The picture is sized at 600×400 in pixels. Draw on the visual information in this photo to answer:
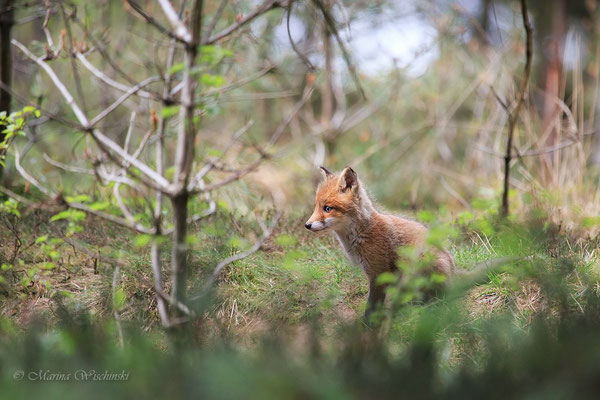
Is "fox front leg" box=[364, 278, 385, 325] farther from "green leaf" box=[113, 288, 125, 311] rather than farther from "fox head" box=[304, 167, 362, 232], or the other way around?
"green leaf" box=[113, 288, 125, 311]

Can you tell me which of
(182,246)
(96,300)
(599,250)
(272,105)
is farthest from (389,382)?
(272,105)

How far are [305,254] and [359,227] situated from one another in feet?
2.19

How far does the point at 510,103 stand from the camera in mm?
8867

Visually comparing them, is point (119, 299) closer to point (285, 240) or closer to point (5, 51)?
point (285, 240)

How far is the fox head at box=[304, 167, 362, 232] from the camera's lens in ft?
15.8

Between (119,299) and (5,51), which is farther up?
(5,51)

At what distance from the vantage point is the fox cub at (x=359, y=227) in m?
4.73

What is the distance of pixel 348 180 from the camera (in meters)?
4.92

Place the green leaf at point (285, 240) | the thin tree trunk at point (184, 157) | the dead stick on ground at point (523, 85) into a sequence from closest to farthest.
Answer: the thin tree trunk at point (184, 157), the green leaf at point (285, 240), the dead stick on ground at point (523, 85)

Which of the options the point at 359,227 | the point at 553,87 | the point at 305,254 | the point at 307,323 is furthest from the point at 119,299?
the point at 553,87

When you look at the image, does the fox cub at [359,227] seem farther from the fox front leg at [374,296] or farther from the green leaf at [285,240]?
the green leaf at [285,240]

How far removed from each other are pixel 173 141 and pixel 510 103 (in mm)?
5518

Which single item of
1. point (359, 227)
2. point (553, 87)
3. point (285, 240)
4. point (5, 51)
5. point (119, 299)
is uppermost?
point (553, 87)

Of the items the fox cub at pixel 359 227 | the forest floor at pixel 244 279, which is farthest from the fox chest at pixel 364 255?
the forest floor at pixel 244 279
